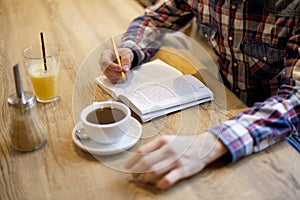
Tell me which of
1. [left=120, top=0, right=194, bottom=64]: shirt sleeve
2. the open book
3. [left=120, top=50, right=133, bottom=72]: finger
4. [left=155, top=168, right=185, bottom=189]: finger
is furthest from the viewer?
[left=120, top=0, right=194, bottom=64]: shirt sleeve

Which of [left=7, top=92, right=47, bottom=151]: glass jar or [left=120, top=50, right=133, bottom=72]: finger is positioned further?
[left=120, top=50, right=133, bottom=72]: finger

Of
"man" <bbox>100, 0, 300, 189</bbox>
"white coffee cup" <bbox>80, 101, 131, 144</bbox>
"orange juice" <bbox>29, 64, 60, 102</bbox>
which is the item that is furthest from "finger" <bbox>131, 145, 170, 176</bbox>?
"orange juice" <bbox>29, 64, 60, 102</bbox>

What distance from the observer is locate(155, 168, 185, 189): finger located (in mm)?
925

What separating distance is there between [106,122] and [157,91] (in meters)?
0.25

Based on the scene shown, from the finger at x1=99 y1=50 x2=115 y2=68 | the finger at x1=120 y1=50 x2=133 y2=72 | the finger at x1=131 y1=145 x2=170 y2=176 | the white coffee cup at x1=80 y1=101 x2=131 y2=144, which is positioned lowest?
the finger at x1=120 y1=50 x2=133 y2=72

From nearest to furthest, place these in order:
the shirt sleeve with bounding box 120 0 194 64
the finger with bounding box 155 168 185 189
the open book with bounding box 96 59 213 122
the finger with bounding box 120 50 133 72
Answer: the finger with bounding box 155 168 185 189
the open book with bounding box 96 59 213 122
the finger with bounding box 120 50 133 72
the shirt sleeve with bounding box 120 0 194 64

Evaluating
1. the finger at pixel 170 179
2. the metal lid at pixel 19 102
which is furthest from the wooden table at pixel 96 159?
the metal lid at pixel 19 102

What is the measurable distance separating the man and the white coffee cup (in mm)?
84

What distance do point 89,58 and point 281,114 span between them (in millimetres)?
748

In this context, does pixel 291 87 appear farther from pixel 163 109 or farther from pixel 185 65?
pixel 185 65

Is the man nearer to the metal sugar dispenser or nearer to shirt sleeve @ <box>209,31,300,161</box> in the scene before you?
shirt sleeve @ <box>209,31,300,161</box>

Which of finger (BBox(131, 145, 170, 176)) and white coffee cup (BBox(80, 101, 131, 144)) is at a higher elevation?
white coffee cup (BBox(80, 101, 131, 144))

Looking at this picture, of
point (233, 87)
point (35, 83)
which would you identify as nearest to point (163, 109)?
point (35, 83)

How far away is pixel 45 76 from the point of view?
4.06 feet
